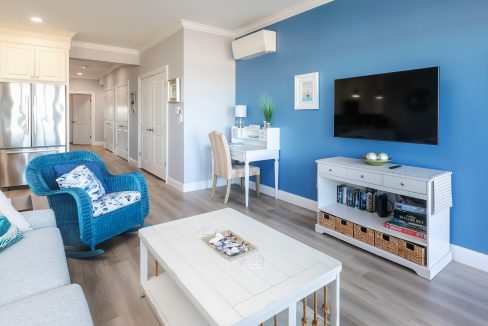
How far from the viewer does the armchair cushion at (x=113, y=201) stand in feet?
8.17

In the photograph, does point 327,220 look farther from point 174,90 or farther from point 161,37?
point 161,37

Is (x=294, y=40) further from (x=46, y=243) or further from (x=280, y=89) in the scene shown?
(x=46, y=243)

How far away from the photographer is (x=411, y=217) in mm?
2467

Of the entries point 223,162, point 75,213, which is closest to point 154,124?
point 223,162

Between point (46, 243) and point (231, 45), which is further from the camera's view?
point (231, 45)

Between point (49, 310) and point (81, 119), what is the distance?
450 inches

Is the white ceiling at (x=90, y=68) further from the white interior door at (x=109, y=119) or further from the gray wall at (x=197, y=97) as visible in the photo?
the gray wall at (x=197, y=97)

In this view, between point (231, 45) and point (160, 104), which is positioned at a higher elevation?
point (231, 45)

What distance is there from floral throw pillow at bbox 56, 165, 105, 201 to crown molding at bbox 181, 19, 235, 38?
2670 mm

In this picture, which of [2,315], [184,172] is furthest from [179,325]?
[184,172]

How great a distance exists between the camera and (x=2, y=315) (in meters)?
1.07

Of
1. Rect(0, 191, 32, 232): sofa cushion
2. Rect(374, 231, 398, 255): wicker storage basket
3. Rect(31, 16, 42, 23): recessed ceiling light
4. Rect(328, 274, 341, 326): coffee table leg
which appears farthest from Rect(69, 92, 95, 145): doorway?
Rect(328, 274, 341, 326): coffee table leg

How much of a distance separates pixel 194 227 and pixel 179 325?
633 mm

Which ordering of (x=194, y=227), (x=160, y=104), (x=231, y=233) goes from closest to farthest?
(x=231, y=233) < (x=194, y=227) < (x=160, y=104)
